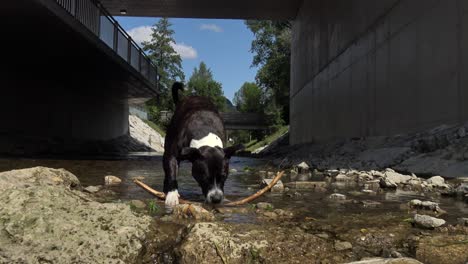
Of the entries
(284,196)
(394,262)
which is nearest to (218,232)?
(394,262)

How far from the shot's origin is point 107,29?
2011 centimetres

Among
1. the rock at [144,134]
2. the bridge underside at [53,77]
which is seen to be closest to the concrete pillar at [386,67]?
the bridge underside at [53,77]

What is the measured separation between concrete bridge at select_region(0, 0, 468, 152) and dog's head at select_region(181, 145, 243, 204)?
5841 mm

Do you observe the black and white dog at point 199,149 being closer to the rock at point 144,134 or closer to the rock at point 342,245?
the rock at point 342,245

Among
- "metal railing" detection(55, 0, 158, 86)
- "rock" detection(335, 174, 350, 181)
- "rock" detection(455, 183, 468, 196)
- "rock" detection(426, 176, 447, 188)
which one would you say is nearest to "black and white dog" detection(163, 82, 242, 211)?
"rock" detection(455, 183, 468, 196)

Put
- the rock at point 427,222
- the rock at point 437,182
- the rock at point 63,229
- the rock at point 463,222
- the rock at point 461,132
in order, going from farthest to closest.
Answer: the rock at point 461,132 → the rock at point 437,182 → the rock at point 463,222 → the rock at point 427,222 → the rock at point 63,229

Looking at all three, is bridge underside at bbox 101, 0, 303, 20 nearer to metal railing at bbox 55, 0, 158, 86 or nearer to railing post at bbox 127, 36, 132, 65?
metal railing at bbox 55, 0, 158, 86

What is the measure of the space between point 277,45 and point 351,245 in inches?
2578

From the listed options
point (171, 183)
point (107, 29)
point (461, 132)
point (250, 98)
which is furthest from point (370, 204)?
point (250, 98)

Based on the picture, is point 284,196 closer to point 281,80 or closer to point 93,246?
point 93,246

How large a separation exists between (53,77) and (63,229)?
23472 millimetres

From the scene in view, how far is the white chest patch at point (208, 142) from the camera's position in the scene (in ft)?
19.9

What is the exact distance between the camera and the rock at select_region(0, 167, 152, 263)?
9.81 ft

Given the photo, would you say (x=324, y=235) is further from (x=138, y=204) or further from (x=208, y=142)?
(x=208, y=142)
